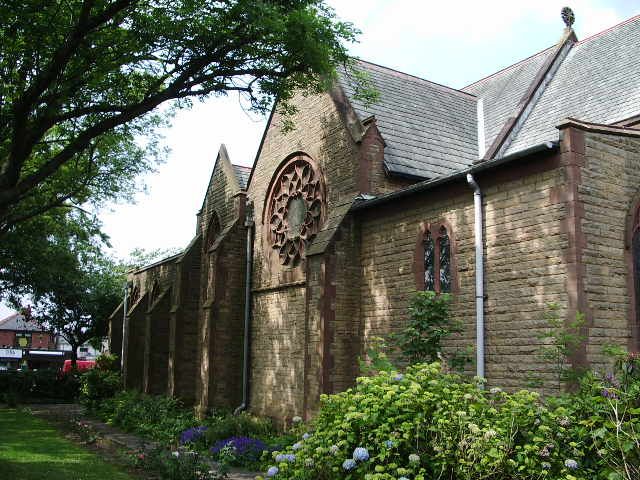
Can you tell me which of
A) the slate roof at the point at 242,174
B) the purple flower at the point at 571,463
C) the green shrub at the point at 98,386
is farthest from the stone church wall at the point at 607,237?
the green shrub at the point at 98,386

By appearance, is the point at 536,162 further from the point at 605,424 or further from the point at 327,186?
the point at 327,186

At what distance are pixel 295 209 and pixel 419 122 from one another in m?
4.33

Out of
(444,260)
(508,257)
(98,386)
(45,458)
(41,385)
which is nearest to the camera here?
(508,257)

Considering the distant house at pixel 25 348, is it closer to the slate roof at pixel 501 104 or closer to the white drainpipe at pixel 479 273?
the slate roof at pixel 501 104

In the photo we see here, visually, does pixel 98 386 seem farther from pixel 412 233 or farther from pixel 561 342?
pixel 561 342

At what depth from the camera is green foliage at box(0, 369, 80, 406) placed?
31.1 metres

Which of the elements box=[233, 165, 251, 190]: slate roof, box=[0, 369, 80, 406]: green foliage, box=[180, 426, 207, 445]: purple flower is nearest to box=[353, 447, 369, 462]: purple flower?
box=[180, 426, 207, 445]: purple flower

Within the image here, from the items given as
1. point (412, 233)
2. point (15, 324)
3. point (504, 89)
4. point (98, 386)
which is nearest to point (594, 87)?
point (504, 89)

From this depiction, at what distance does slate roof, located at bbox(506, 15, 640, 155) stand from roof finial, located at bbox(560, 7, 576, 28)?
117 cm

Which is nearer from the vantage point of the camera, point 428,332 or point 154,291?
point 428,332

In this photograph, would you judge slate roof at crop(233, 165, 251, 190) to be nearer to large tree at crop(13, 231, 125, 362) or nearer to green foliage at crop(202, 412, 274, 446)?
green foliage at crop(202, 412, 274, 446)

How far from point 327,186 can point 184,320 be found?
29.0 feet

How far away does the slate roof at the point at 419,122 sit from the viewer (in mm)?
16656

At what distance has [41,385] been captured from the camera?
31.9 metres
